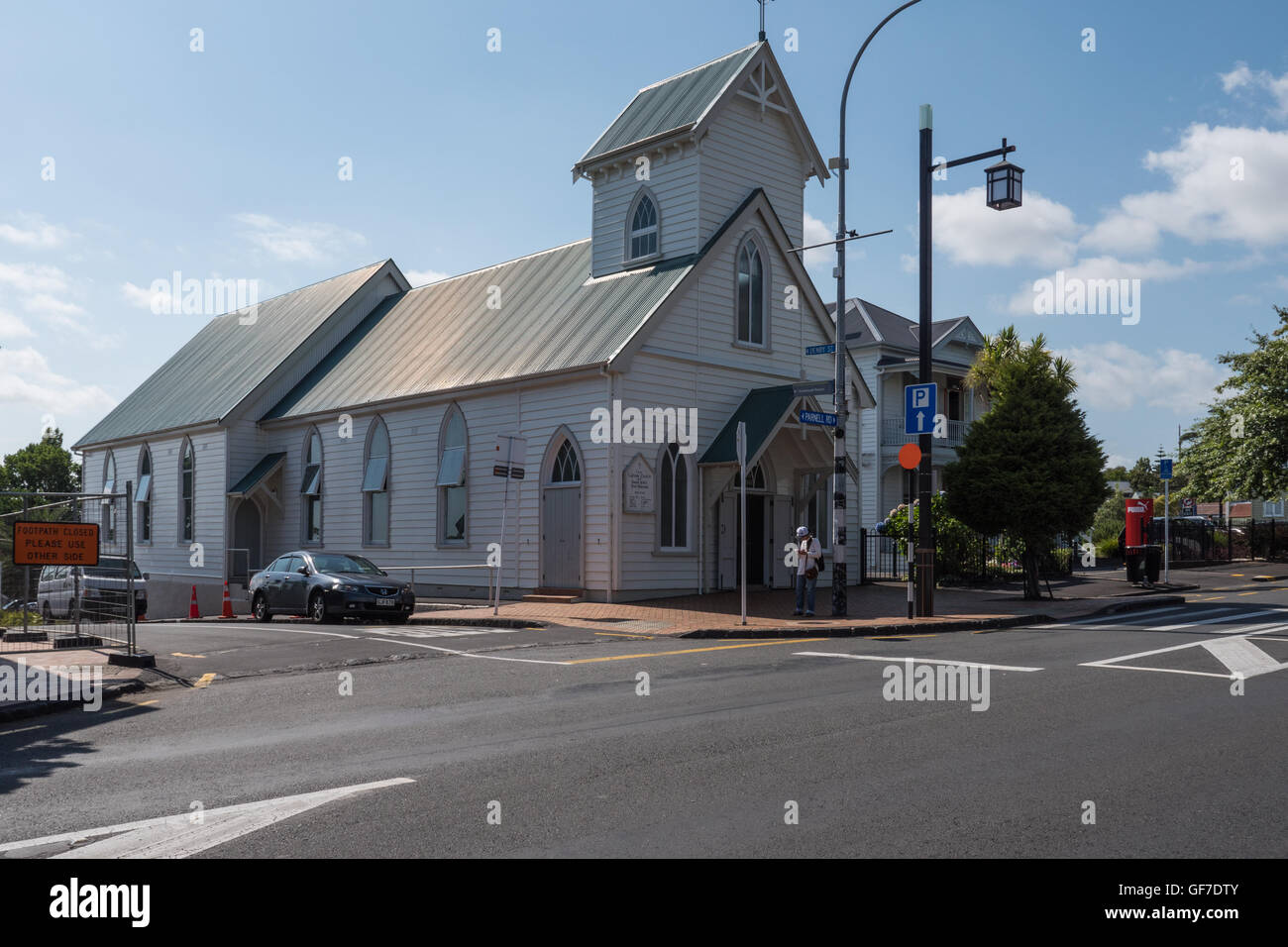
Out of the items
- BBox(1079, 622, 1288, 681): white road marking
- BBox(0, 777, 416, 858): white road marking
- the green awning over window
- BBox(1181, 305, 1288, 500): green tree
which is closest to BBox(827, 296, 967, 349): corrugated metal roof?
BBox(1181, 305, 1288, 500): green tree

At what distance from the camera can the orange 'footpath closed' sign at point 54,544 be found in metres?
13.2

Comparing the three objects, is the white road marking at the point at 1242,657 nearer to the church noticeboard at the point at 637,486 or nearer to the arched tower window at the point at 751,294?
the church noticeboard at the point at 637,486

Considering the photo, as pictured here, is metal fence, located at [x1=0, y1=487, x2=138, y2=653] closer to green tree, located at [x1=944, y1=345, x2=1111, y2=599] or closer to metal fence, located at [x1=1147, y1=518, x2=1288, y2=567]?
green tree, located at [x1=944, y1=345, x2=1111, y2=599]

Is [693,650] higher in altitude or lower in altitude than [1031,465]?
lower

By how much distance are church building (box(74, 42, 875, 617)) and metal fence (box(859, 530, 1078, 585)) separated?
2.17 meters

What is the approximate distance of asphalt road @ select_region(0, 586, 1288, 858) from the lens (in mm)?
5391

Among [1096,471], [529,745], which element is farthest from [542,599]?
[529,745]

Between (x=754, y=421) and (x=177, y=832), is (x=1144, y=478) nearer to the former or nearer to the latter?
(x=754, y=421)

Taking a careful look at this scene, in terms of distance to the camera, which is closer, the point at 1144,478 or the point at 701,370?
the point at 701,370

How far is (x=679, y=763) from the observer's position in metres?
7.08

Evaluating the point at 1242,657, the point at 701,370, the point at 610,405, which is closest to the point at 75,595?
the point at 610,405

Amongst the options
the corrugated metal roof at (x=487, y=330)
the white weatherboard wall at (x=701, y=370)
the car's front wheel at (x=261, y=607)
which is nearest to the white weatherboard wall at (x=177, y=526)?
the corrugated metal roof at (x=487, y=330)

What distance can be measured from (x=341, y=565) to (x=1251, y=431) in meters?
34.5

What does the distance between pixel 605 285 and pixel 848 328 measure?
70.3 feet
